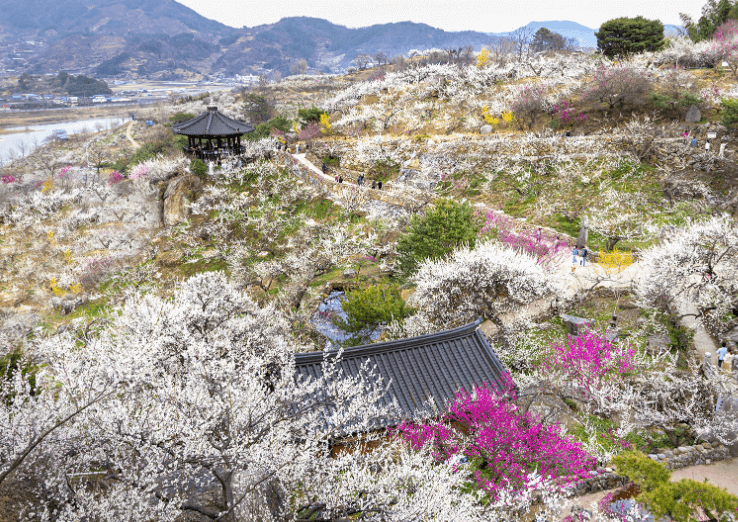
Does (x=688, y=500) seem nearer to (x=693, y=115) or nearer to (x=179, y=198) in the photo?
(x=693, y=115)

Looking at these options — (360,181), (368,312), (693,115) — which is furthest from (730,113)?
(368,312)

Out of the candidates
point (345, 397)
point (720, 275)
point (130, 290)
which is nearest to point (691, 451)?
point (720, 275)

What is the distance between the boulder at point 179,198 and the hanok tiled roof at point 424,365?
991 inches

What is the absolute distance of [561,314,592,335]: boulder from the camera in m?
16.8

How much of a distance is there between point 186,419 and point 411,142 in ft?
112

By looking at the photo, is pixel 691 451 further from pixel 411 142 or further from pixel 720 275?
pixel 411 142

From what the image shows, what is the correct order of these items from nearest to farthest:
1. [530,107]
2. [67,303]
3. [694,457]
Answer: [694,457]
[67,303]
[530,107]

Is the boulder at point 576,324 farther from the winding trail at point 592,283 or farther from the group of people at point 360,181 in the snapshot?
the group of people at point 360,181

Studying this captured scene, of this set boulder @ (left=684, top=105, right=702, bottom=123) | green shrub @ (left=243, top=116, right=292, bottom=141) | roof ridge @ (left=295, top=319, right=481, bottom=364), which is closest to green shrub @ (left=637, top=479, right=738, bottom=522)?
roof ridge @ (left=295, top=319, right=481, bottom=364)

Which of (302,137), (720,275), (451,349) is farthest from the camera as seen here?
(302,137)

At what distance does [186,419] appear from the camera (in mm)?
7160

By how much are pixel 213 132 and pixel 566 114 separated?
92.1 feet

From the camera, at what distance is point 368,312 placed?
16.2m

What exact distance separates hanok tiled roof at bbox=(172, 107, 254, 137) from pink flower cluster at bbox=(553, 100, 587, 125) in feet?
82.2
